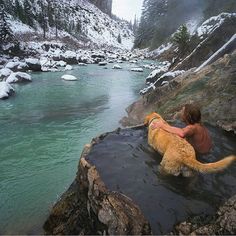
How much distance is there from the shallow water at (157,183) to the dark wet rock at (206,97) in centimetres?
272

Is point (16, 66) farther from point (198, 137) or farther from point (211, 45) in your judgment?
point (198, 137)

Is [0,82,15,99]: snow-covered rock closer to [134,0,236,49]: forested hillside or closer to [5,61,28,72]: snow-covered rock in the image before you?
[5,61,28,72]: snow-covered rock

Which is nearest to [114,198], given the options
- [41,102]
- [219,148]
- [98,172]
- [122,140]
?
[98,172]

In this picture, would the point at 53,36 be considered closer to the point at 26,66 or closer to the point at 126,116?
the point at 26,66

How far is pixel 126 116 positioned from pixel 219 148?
10.2 meters

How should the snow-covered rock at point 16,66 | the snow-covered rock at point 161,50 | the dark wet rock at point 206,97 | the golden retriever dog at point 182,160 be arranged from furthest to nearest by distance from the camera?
the snow-covered rock at point 161,50
the snow-covered rock at point 16,66
the dark wet rock at point 206,97
the golden retriever dog at point 182,160

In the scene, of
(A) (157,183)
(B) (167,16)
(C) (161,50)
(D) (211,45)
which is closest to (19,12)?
(C) (161,50)

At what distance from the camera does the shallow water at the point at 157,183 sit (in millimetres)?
5410

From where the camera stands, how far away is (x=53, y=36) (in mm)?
89562

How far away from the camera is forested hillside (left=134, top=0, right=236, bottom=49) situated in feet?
245

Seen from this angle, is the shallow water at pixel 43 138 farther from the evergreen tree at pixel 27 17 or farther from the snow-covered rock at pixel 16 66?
the evergreen tree at pixel 27 17

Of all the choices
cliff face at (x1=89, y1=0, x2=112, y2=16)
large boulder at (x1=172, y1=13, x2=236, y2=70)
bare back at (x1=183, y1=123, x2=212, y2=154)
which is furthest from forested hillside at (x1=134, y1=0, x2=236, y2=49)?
cliff face at (x1=89, y1=0, x2=112, y2=16)

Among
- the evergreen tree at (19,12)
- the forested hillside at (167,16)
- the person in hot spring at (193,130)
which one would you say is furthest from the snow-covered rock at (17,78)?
the evergreen tree at (19,12)

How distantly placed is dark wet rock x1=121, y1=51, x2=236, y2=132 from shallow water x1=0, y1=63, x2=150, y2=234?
213cm
